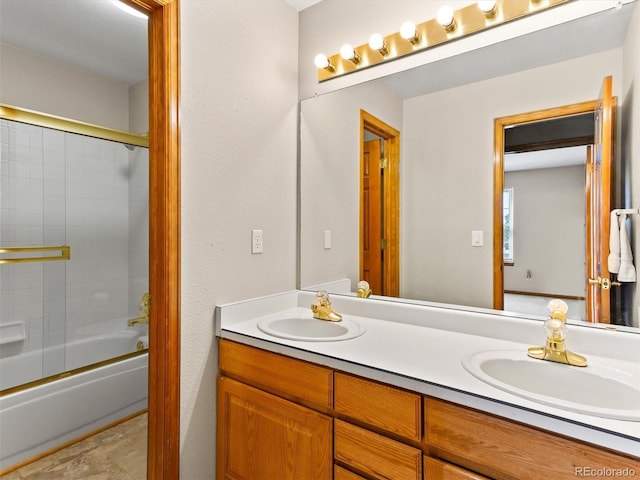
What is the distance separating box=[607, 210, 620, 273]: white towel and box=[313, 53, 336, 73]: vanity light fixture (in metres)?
1.35

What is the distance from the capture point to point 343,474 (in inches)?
41.3

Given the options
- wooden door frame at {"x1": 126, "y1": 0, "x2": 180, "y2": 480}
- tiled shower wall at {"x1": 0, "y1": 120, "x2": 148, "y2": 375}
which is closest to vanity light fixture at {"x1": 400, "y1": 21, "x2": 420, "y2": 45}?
wooden door frame at {"x1": 126, "y1": 0, "x2": 180, "y2": 480}

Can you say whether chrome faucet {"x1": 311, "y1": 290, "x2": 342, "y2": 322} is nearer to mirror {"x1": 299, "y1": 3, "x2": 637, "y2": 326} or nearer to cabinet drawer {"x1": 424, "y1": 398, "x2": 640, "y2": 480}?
mirror {"x1": 299, "y1": 3, "x2": 637, "y2": 326}

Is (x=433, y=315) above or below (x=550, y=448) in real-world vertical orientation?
above

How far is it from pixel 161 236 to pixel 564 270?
1.49 meters

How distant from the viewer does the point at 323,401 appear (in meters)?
1.11

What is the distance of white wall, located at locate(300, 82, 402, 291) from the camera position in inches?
69.4

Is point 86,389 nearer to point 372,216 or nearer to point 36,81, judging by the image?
point 372,216

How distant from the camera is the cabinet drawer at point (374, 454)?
916 millimetres

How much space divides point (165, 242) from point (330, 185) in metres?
0.91

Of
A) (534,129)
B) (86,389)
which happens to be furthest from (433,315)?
(86,389)

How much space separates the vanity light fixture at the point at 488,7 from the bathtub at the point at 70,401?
8.83 ft

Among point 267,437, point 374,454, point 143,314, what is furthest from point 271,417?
point 143,314

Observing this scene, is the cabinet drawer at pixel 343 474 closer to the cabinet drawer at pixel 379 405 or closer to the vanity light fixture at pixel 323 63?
the cabinet drawer at pixel 379 405
